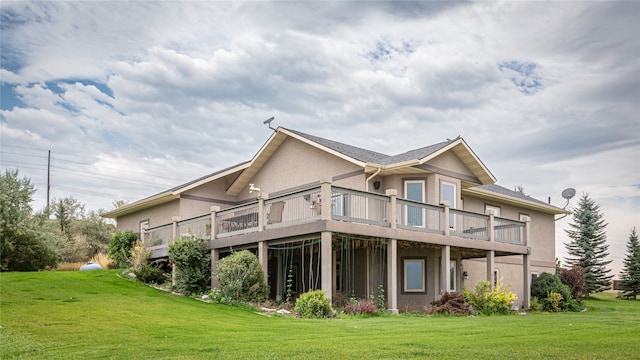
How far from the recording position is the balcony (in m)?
19.8

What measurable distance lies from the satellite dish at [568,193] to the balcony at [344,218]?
9.41m

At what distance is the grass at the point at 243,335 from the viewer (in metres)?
10.2

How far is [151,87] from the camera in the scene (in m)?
27.8

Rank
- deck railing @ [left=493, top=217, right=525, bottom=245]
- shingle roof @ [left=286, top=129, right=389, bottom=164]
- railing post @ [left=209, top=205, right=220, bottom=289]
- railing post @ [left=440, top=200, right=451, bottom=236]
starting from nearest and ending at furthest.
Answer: railing post @ [left=440, top=200, right=451, bottom=236], railing post @ [left=209, top=205, right=220, bottom=289], shingle roof @ [left=286, top=129, right=389, bottom=164], deck railing @ [left=493, top=217, right=525, bottom=245]

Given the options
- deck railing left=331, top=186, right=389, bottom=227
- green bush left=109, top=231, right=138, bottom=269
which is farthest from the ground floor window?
green bush left=109, top=231, right=138, bottom=269

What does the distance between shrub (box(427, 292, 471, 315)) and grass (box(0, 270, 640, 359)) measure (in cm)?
434

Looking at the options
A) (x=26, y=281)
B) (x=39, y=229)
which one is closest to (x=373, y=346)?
(x=26, y=281)

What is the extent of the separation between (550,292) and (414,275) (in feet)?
18.7

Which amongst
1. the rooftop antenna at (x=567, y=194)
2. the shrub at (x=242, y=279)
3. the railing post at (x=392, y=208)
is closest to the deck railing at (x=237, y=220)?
the shrub at (x=242, y=279)

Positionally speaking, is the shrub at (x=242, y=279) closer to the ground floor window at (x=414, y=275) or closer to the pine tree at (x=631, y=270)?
the ground floor window at (x=414, y=275)

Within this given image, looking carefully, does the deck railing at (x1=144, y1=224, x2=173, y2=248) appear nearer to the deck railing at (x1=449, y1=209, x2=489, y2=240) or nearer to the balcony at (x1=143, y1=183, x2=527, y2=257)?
the balcony at (x1=143, y1=183, x2=527, y2=257)

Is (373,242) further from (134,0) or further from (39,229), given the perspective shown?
(39,229)

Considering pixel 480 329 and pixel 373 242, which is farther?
pixel 373 242

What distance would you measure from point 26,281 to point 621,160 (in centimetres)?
2076
